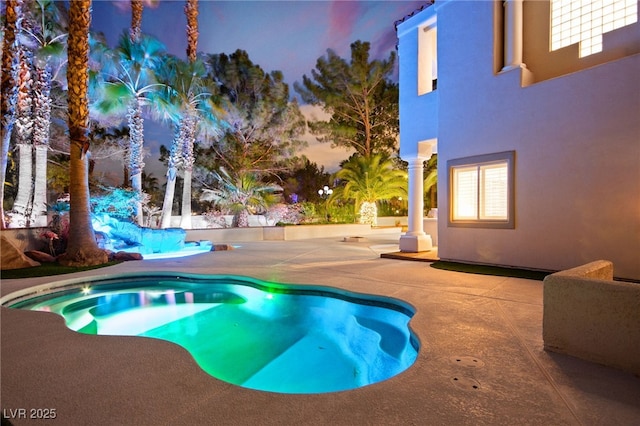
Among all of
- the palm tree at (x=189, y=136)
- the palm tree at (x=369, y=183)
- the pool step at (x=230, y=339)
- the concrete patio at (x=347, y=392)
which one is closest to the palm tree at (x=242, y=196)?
the palm tree at (x=189, y=136)

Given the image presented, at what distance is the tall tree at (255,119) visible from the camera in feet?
69.2

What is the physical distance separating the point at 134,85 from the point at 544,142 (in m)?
15.8

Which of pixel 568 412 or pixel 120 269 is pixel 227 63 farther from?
pixel 568 412

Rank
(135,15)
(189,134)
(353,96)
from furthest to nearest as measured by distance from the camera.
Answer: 1. (353,96)
2. (189,134)
3. (135,15)

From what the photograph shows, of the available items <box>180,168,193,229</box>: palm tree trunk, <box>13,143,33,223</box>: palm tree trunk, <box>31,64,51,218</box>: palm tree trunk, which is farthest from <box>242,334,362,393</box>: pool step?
<box>180,168,193,229</box>: palm tree trunk

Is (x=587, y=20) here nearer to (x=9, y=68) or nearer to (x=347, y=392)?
(x=347, y=392)

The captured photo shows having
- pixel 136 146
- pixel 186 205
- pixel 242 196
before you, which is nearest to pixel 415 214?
pixel 242 196

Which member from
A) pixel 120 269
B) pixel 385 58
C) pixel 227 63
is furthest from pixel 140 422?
pixel 385 58

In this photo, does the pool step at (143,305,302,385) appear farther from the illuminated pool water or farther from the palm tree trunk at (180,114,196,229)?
the palm tree trunk at (180,114,196,229)

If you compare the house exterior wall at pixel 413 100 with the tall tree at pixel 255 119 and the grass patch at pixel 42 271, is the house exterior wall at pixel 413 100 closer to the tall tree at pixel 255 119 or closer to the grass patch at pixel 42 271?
the grass patch at pixel 42 271

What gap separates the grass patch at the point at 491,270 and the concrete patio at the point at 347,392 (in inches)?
116

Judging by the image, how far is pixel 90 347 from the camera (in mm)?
3281

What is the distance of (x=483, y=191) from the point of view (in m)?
8.19

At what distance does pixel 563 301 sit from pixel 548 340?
0.43 m
